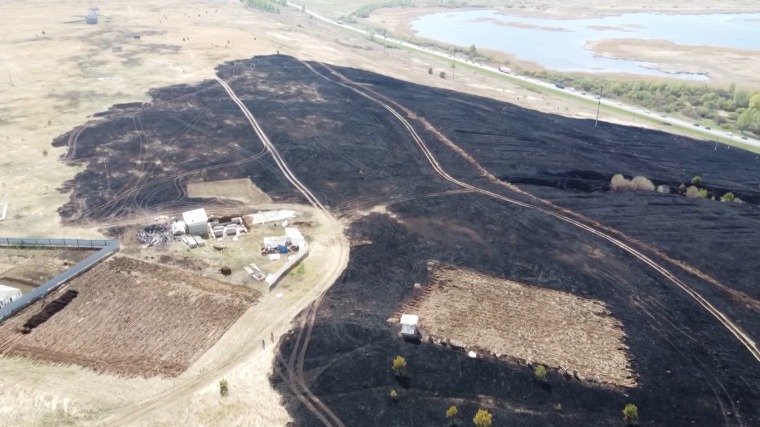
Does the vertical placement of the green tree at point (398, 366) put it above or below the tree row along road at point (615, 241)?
below

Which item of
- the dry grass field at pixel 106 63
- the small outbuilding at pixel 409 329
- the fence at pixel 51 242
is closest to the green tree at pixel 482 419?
the small outbuilding at pixel 409 329

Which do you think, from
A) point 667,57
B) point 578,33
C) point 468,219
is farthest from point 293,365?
point 578,33

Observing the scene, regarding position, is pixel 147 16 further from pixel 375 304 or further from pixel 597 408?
pixel 597 408

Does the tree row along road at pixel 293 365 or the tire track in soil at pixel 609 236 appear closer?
the tree row along road at pixel 293 365

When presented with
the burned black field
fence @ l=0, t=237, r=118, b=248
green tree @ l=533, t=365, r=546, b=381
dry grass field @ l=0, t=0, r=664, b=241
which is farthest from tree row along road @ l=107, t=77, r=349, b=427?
dry grass field @ l=0, t=0, r=664, b=241

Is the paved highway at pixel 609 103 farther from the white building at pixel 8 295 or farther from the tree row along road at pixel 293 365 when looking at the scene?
the white building at pixel 8 295

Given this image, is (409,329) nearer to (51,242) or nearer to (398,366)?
(398,366)
